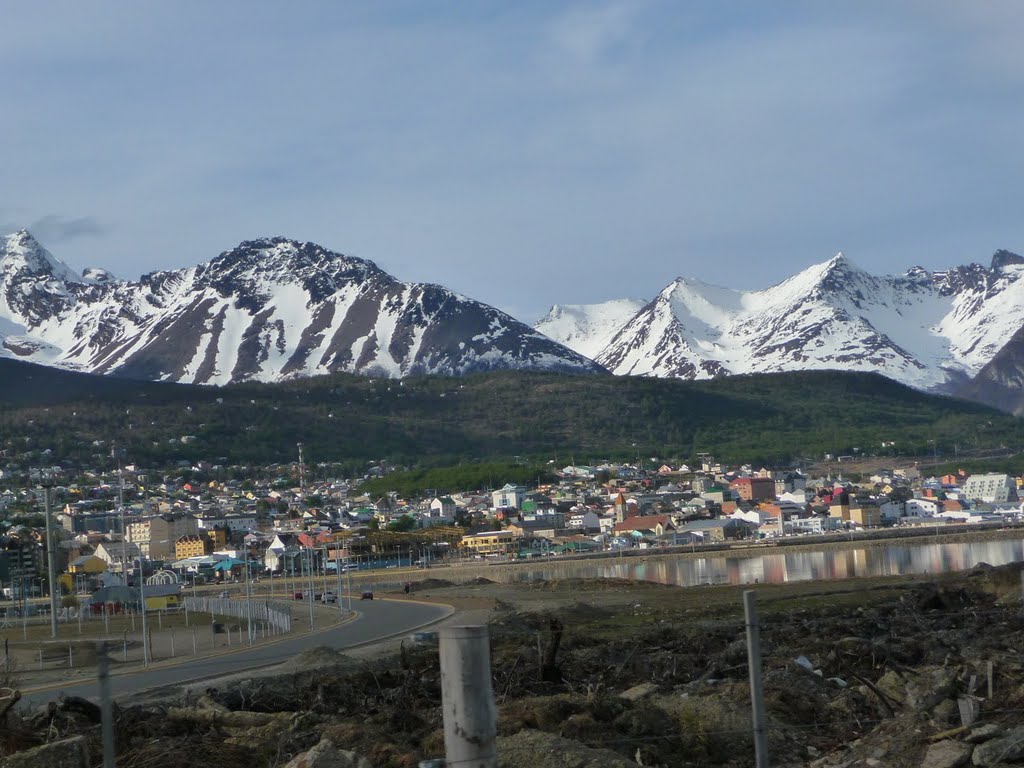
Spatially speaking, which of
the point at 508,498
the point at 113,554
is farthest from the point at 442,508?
the point at 113,554

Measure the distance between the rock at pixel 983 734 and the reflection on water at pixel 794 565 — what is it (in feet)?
136

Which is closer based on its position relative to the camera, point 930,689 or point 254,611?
point 930,689

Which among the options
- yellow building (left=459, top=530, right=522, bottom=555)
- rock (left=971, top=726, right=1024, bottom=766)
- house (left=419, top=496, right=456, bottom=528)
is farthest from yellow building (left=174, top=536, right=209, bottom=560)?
rock (left=971, top=726, right=1024, bottom=766)

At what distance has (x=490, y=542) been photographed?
106m

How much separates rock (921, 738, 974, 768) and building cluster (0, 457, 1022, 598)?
67.1 metres

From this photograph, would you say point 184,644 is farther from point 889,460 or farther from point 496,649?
point 889,460

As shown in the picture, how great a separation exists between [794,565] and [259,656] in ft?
148

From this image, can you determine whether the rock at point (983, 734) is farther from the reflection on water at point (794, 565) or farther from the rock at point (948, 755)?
the reflection on water at point (794, 565)

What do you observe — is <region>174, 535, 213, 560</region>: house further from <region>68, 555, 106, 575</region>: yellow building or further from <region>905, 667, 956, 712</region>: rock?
<region>905, 667, 956, 712</region>: rock

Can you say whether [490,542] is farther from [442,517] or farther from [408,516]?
[442,517]

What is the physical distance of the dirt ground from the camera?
10.2 metres

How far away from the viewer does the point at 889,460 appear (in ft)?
555

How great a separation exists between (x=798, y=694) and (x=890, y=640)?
652 cm

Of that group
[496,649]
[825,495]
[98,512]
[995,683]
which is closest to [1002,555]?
[496,649]
